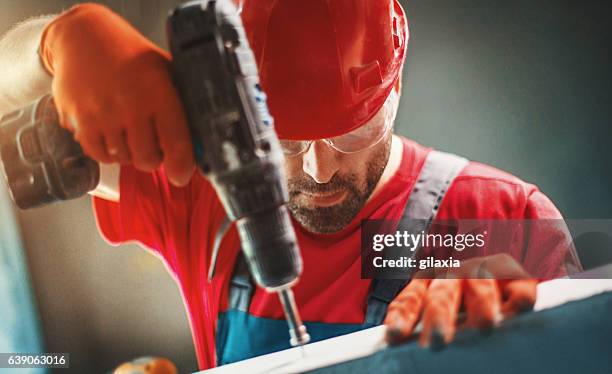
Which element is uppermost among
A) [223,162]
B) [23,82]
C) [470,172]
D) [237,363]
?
[23,82]

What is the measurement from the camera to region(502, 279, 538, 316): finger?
3.12 ft

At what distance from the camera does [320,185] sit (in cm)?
103

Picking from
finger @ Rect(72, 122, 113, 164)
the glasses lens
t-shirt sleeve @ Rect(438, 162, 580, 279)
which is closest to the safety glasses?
the glasses lens

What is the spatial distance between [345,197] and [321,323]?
0.64ft

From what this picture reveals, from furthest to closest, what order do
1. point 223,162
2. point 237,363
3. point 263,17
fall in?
point 237,363 < point 263,17 < point 223,162

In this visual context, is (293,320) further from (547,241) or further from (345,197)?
(547,241)

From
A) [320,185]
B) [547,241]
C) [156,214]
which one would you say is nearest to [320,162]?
[320,185]

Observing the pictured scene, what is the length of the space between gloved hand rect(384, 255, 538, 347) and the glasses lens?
260 mm

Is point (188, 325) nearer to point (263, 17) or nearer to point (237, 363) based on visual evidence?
point (237, 363)

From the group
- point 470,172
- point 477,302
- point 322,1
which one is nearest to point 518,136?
point 470,172

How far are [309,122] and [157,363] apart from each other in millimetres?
444

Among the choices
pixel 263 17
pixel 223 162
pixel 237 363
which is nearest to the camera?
pixel 223 162

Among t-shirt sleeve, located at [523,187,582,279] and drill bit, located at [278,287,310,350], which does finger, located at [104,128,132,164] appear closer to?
drill bit, located at [278,287,310,350]

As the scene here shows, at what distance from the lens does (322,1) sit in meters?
0.90
